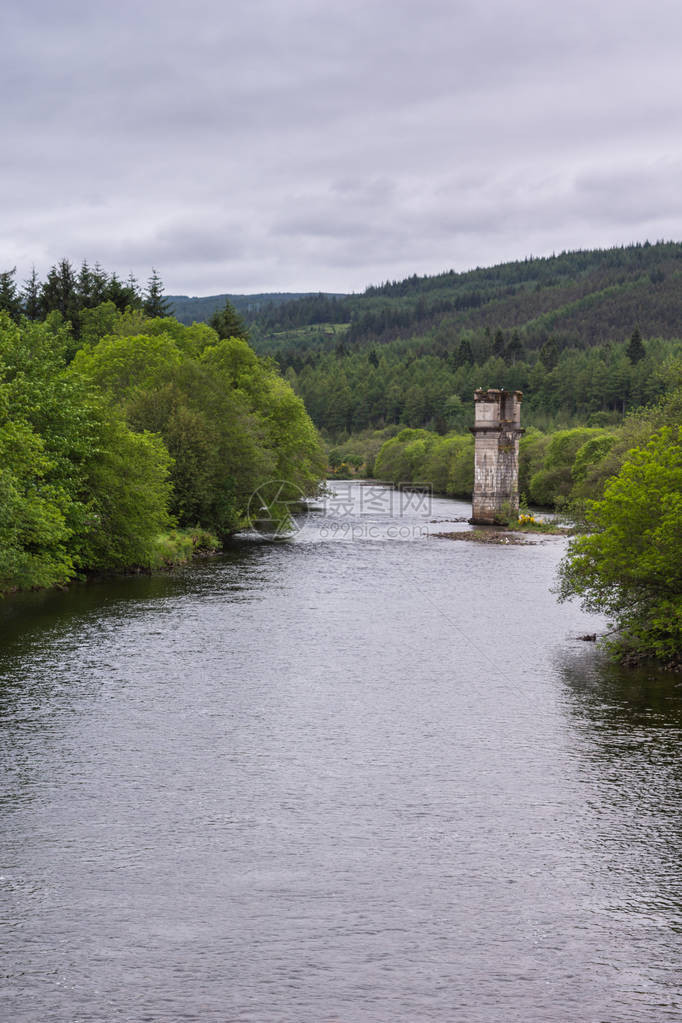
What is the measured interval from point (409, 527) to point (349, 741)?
64.6 meters

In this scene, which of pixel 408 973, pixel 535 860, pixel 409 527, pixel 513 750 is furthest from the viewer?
pixel 409 527

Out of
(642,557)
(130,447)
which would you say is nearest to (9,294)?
(130,447)

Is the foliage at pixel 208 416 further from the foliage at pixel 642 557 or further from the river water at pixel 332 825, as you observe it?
the foliage at pixel 642 557

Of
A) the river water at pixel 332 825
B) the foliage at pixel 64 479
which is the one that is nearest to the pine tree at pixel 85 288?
the foliage at pixel 64 479

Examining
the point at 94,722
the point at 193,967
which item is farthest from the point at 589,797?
the point at 94,722

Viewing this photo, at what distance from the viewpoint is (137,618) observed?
134 ft

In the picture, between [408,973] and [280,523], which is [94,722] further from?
[280,523]

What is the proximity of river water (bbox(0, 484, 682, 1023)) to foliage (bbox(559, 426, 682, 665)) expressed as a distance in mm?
1914

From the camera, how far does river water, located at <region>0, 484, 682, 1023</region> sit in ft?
47.2

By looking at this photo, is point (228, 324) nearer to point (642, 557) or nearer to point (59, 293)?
point (59, 293)

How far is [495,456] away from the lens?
98.1 meters

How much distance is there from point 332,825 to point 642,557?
17025 millimetres

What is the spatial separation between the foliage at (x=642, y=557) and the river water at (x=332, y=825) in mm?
1914

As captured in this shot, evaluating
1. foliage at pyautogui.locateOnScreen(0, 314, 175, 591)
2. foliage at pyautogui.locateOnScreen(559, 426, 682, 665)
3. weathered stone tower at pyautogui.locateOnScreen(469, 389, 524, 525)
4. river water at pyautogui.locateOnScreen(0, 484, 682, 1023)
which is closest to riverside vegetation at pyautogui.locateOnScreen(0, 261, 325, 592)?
foliage at pyautogui.locateOnScreen(0, 314, 175, 591)
